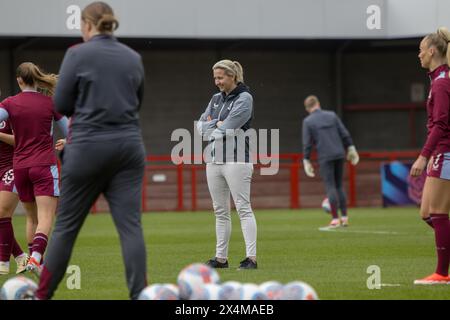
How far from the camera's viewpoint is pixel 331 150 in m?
17.9

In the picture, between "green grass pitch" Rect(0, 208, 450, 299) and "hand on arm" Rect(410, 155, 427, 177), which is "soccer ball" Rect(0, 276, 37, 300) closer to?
"green grass pitch" Rect(0, 208, 450, 299)

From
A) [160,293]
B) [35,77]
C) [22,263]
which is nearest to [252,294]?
[160,293]

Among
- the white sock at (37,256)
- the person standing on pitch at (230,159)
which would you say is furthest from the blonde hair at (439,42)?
the white sock at (37,256)

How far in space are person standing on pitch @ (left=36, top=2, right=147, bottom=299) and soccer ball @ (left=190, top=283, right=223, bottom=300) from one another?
51 cm

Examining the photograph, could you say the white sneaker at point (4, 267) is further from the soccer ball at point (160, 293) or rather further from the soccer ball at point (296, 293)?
the soccer ball at point (296, 293)

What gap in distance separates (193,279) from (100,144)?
43.2 inches

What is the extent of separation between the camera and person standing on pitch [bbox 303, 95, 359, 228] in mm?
17922

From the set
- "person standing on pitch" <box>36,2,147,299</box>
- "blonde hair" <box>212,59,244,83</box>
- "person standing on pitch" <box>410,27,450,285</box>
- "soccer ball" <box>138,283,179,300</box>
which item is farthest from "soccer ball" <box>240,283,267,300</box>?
"blonde hair" <box>212,59,244,83</box>

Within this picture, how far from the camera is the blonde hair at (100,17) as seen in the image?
23.6 ft

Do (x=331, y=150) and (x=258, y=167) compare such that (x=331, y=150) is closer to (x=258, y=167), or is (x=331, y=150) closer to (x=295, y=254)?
(x=295, y=254)

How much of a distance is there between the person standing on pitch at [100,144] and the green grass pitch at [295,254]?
3.61 feet

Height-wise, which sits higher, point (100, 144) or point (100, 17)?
point (100, 17)

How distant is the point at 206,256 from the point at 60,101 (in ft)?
18.5
